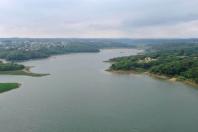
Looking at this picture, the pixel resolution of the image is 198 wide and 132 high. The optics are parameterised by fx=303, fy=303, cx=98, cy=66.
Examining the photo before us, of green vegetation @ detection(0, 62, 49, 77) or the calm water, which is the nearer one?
the calm water

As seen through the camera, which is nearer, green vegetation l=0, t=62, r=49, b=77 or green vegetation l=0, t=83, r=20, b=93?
green vegetation l=0, t=83, r=20, b=93

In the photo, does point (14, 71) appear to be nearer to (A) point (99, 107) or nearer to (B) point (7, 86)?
(B) point (7, 86)

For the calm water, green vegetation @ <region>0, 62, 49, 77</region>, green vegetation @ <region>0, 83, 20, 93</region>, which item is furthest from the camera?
green vegetation @ <region>0, 62, 49, 77</region>

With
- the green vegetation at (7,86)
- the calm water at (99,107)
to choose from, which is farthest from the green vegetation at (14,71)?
the green vegetation at (7,86)

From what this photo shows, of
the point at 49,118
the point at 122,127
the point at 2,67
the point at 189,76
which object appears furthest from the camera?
the point at 2,67

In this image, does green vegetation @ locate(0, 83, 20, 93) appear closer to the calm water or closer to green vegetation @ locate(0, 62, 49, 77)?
the calm water

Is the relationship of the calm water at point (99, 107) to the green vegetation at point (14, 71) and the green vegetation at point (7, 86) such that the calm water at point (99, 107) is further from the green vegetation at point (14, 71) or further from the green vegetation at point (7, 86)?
the green vegetation at point (14, 71)

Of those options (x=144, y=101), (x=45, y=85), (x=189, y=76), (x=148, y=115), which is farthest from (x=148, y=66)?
(x=148, y=115)

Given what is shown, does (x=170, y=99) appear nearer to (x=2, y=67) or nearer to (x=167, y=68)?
(x=167, y=68)

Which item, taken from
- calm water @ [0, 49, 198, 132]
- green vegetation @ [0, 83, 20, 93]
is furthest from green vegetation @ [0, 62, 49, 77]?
green vegetation @ [0, 83, 20, 93]

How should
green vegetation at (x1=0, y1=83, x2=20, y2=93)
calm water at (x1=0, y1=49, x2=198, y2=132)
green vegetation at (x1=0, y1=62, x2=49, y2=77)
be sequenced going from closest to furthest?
calm water at (x1=0, y1=49, x2=198, y2=132), green vegetation at (x1=0, y1=83, x2=20, y2=93), green vegetation at (x1=0, y1=62, x2=49, y2=77)
